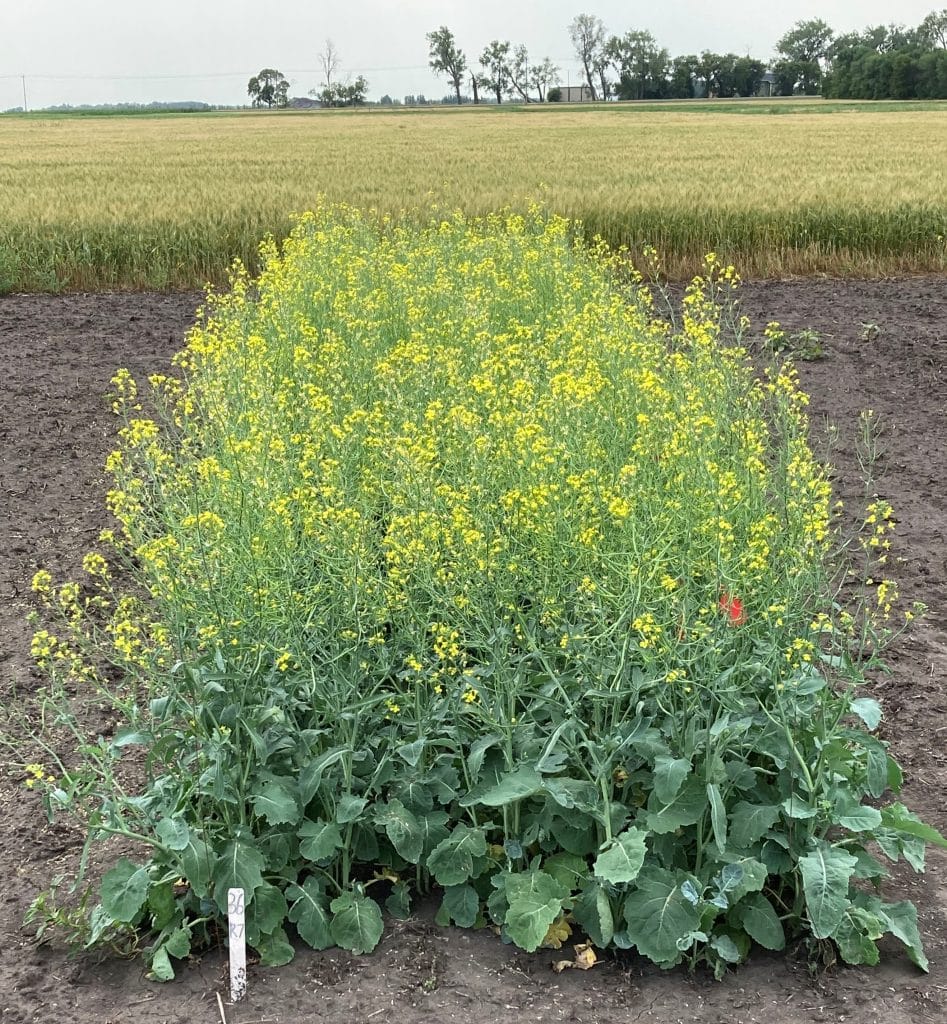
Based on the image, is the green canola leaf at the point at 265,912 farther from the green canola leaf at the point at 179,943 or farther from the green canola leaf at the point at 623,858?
the green canola leaf at the point at 623,858

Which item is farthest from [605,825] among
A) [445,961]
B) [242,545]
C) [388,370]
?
[388,370]

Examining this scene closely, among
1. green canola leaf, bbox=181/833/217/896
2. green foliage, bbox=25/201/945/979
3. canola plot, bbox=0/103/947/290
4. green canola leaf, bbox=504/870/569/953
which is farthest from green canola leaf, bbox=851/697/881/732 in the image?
canola plot, bbox=0/103/947/290

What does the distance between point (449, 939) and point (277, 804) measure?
62cm

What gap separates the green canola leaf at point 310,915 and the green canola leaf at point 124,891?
0.41 m

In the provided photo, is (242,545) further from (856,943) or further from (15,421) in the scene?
(15,421)

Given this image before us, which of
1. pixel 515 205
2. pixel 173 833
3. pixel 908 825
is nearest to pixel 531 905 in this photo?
pixel 173 833

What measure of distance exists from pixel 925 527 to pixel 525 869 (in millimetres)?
3885

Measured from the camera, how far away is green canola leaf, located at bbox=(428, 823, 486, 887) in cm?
288

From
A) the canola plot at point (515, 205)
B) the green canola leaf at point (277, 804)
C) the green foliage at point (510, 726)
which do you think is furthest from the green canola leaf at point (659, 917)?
the canola plot at point (515, 205)

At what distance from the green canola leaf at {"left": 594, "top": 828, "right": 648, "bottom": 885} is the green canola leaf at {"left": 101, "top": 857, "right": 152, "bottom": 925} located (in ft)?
4.08

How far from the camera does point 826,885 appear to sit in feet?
8.82

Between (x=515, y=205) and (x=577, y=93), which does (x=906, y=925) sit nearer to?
(x=515, y=205)

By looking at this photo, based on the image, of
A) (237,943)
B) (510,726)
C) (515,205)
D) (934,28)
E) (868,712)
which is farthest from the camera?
(934,28)

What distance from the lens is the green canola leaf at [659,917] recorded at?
8.89 ft
